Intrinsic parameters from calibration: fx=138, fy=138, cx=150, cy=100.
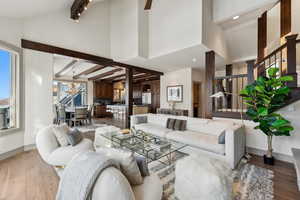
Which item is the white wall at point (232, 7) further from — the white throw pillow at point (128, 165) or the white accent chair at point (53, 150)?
the white accent chair at point (53, 150)

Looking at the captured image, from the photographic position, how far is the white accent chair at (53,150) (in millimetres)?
2262

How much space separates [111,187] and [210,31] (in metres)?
4.64

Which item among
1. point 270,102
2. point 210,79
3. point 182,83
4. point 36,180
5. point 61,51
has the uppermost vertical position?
point 61,51

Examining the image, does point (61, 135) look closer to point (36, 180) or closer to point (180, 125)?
point (36, 180)

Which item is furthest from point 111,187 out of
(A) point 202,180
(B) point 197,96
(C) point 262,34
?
(B) point 197,96

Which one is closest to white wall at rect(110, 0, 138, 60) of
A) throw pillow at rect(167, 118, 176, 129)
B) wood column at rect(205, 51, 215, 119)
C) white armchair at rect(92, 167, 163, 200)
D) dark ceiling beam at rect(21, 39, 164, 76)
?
dark ceiling beam at rect(21, 39, 164, 76)

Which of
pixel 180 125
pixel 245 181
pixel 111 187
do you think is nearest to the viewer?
pixel 111 187

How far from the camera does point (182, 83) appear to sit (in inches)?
266

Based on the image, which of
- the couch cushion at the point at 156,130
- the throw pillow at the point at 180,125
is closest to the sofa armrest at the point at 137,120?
the couch cushion at the point at 156,130

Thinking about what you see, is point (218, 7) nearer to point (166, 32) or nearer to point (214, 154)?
point (166, 32)

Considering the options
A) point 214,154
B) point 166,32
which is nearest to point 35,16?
point 166,32

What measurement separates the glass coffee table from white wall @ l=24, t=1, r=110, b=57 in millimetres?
3196

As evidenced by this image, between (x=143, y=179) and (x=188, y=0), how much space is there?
181 inches

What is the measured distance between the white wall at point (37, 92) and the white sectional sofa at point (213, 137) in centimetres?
278
